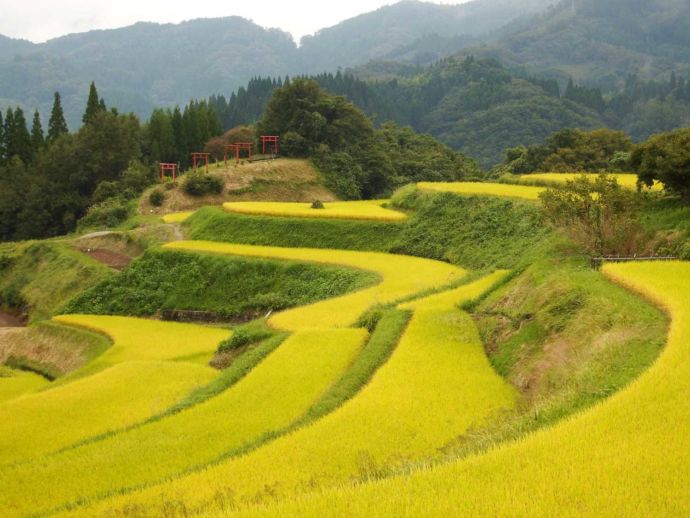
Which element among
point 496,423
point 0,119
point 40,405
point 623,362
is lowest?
point 40,405

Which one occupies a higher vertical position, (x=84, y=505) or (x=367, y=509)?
(x=367, y=509)

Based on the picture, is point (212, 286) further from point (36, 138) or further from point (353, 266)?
point (36, 138)

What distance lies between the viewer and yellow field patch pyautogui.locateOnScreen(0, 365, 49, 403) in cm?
1792

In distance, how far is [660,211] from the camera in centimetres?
1797

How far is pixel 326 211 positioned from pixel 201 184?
45.2 feet

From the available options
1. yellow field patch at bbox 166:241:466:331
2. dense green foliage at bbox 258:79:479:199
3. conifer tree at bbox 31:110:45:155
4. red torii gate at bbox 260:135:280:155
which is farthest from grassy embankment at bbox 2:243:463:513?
conifer tree at bbox 31:110:45:155

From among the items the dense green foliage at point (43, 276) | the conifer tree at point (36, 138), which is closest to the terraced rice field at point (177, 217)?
the dense green foliage at point (43, 276)

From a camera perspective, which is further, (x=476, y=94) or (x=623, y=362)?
(x=476, y=94)

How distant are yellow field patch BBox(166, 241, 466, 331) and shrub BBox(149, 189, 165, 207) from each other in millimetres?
13115

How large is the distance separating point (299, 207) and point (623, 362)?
26.9m

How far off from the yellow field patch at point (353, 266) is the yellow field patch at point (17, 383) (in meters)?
6.82

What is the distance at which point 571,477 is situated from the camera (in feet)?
20.0

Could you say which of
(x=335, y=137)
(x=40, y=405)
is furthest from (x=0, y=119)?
(x=40, y=405)

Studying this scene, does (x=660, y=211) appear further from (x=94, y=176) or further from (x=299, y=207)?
(x=94, y=176)
